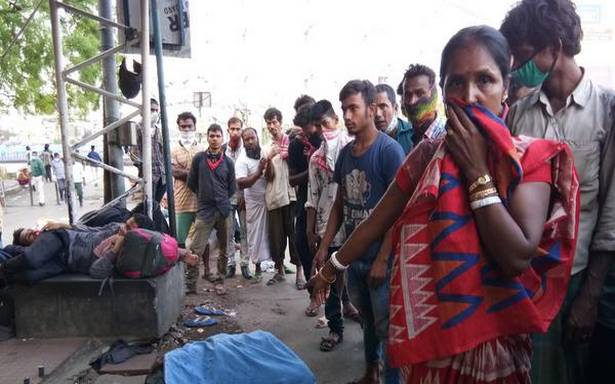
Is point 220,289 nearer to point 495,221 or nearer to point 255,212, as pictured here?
point 255,212

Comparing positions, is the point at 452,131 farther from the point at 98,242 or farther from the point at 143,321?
the point at 98,242

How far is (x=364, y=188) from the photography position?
2666 millimetres

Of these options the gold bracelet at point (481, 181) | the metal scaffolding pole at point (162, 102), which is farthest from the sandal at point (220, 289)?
the gold bracelet at point (481, 181)

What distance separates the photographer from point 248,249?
584 cm

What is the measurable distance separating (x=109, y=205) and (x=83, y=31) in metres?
5.64

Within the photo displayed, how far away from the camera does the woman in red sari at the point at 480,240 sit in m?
1.08

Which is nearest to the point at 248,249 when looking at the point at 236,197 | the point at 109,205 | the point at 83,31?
the point at 236,197

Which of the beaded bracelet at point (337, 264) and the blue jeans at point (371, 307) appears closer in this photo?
the beaded bracelet at point (337, 264)

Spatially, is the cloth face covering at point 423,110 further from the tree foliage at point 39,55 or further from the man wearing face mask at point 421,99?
the tree foliage at point 39,55

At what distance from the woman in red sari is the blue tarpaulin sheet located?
154 cm

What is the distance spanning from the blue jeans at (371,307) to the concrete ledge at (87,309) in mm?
1925

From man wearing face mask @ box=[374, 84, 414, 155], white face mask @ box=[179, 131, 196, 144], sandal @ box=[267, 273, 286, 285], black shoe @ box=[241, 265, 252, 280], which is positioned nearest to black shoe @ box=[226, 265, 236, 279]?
black shoe @ box=[241, 265, 252, 280]

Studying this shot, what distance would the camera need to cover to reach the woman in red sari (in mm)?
1077

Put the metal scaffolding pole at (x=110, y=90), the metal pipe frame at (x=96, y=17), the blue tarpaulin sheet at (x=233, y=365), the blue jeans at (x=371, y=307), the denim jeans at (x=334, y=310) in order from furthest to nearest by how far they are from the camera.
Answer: the metal scaffolding pole at (x=110, y=90) → the metal pipe frame at (x=96, y=17) → the denim jeans at (x=334, y=310) → the blue tarpaulin sheet at (x=233, y=365) → the blue jeans at (x=371, y=307)
